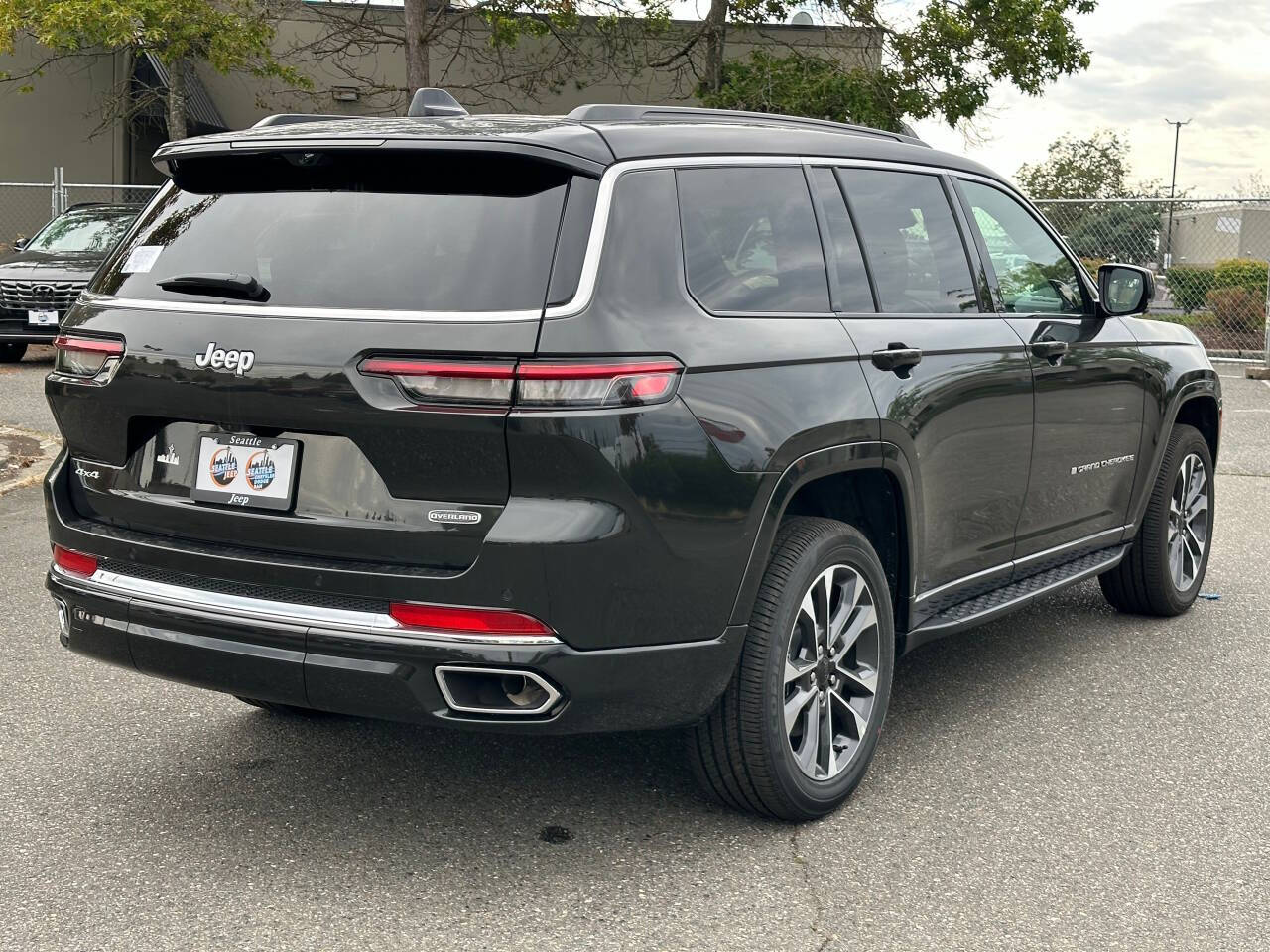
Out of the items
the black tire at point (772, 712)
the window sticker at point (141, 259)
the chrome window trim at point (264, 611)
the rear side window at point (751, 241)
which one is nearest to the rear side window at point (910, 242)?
the rear side window at point (751, 241)

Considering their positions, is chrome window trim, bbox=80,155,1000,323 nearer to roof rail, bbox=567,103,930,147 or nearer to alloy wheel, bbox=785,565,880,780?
roof rail, bbox=567,103,930,147

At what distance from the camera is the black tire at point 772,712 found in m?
3.61

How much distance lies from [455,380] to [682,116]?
122 cm

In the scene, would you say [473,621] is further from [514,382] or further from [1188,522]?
[1188,522]

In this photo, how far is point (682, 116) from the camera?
13.0ft

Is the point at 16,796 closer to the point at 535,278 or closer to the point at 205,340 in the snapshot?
the point at 205,340

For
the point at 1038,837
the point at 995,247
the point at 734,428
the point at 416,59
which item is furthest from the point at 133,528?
the point at 416,59

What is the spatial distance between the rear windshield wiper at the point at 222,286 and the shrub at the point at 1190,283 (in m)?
17.6

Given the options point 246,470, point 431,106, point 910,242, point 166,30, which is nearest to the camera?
point 246,470

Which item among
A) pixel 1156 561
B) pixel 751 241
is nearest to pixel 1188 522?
pixel 1156 561

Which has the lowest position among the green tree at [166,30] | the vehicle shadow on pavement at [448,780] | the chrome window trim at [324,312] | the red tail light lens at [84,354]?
the vehicle shadow on pavement at [448,780]

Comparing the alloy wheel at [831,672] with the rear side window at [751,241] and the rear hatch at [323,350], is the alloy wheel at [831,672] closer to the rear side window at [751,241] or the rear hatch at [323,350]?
the rear side window at [751,241]

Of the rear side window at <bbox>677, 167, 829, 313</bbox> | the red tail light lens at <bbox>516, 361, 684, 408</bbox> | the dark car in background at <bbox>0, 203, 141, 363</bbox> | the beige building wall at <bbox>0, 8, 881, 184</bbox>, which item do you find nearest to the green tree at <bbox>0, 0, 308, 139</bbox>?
the beige building wall at <bbox>0, 8, 881, 184</bbox>

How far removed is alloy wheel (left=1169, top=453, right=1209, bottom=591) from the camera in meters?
6.19
